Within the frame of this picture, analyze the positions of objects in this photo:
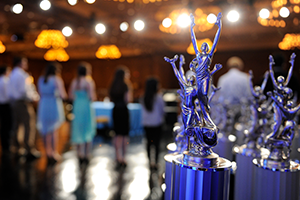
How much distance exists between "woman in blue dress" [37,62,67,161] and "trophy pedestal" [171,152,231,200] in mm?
3574

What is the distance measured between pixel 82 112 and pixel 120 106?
75cm

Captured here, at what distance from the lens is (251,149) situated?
4.67 feet

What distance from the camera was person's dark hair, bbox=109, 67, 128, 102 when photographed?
13.2ft

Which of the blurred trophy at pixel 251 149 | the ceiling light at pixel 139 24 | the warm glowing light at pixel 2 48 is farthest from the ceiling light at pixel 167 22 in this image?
the warm glowing light at pixel 2 48

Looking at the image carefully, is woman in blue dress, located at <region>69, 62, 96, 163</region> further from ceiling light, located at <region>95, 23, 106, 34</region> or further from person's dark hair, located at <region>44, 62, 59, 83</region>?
ceiling light, located at <region>95, 23, 106, 34</region>

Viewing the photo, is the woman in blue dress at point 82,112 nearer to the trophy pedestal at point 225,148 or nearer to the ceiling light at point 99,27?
the ceiling light at point 99,27

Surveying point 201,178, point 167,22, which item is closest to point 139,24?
point 167,22

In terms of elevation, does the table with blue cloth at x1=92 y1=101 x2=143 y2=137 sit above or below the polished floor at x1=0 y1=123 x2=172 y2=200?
above

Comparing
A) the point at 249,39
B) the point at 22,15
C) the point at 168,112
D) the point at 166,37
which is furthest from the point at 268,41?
the point at 22,15

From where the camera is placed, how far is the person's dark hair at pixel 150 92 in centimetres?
394

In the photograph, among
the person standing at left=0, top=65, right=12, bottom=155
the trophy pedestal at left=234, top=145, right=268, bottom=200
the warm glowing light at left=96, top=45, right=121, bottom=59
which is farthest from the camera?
the warm glowing light at left=96, top=45, right=121, bottom=59

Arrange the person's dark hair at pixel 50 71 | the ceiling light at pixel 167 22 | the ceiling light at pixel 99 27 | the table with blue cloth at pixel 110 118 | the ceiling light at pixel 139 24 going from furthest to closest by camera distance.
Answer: the ceiling light at pixel 167 22, the table with blue cloth at pixel 110 118, the ceiling light at pixel 99 27, the ceiling light at pixel 139 24, the person's dark hair at pixel 50 71

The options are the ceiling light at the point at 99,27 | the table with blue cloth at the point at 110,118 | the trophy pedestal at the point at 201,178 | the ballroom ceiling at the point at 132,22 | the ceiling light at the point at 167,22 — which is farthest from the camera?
the ceiling light at the point at 167,22

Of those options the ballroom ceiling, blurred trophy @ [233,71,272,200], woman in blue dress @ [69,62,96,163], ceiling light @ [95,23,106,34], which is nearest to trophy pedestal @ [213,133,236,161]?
blurred trophy @ [233,71,272,200]
